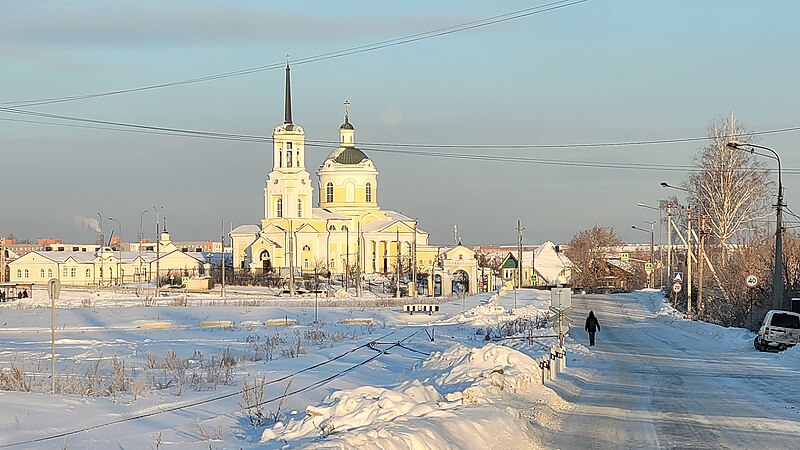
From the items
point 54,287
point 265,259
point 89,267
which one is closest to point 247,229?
point 265,259

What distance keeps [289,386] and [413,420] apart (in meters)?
7.53

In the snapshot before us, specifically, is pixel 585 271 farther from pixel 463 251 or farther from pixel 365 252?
pixel 365 252

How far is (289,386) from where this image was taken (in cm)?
2077

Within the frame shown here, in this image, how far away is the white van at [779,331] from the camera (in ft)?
109

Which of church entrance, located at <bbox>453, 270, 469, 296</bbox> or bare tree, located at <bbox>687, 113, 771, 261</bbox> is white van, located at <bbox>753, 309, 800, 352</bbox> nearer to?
bare tree, located at <bbox>687, 113, 771, 261</bbox>

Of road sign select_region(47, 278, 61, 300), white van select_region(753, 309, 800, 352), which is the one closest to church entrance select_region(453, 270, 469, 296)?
white van select_region(753, 309, 800, 352)

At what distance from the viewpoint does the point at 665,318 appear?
56.1 metres

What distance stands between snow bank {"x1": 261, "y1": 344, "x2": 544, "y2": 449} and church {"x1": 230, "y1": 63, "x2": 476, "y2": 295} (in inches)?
3591

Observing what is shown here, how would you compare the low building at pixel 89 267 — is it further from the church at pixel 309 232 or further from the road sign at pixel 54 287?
the road sign at pixel 54 287

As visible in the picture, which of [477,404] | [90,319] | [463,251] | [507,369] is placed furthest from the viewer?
[463,251]

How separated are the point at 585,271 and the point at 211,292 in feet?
143

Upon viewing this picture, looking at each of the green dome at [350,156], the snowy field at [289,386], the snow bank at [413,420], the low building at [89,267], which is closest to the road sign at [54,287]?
the snowy field at [289,386]

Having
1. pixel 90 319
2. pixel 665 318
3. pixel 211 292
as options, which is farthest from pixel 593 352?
pixel 211 292

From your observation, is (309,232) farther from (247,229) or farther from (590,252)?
(590,252)
